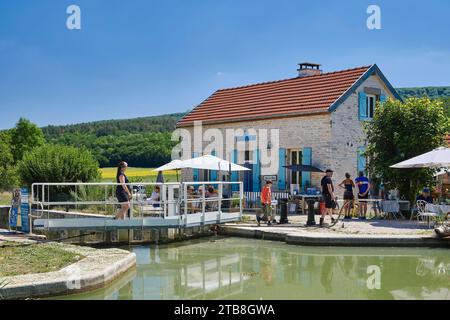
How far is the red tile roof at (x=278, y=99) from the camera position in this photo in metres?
21.0

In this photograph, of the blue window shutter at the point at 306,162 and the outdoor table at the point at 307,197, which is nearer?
the outdoor table at the point at 307,197

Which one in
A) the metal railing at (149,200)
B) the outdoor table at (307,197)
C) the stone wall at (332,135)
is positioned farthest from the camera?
the stone wall at (332,135)

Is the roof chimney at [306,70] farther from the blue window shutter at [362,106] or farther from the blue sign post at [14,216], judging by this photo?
the blue sign post at [14,216]

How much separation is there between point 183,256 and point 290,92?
38.0 ft

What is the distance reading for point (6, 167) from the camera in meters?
40.0

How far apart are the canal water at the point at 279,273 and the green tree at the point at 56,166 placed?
886cm

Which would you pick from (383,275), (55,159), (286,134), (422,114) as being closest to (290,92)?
(286,134)

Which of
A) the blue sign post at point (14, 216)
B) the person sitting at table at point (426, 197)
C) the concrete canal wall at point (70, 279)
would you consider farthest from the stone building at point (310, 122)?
the concrete canal wall at point (70, 279)

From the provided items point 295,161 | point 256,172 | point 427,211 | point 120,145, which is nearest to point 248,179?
point 256,172

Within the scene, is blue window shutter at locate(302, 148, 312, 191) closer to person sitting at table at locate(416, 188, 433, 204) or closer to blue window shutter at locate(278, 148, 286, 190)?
blue window shutter at locate(278, 148, 286, 190)

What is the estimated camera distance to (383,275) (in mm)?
10656

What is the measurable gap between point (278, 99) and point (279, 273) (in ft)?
42.2

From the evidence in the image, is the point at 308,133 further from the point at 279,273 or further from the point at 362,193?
the point at 279,273

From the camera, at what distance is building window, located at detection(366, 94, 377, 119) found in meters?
21.6
